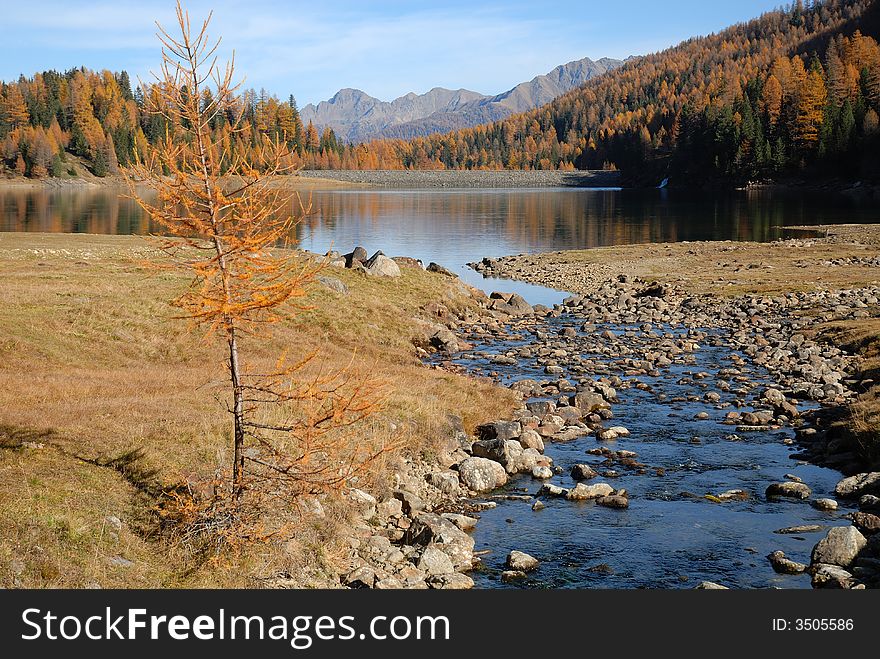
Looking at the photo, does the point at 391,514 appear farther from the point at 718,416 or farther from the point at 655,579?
the point at 718,416

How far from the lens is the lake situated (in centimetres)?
8006

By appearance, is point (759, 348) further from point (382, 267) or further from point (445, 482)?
point (382, 267)

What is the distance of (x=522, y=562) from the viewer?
49.9 feet

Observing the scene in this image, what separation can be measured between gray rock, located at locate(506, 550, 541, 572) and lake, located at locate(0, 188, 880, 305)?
117 ft

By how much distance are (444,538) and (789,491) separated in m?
8.19

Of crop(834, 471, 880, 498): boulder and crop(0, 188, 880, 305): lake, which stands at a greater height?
crop(0, 188, 880, 305): lake

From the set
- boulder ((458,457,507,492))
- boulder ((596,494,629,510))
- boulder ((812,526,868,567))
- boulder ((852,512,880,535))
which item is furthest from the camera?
boulder ((458,457,507,492))

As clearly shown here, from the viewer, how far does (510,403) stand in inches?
1028

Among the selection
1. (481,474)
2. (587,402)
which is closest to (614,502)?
(481,474)

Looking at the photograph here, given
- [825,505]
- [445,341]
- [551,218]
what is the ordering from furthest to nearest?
1. [551,218]
2. [445,341]
3. [825,505]

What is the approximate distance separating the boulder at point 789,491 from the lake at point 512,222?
31777mm

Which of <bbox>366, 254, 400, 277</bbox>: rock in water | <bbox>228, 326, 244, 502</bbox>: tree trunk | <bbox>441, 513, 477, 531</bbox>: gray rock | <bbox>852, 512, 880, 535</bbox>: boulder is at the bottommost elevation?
<bbox>441, 513, 477, 531</bbox>: gray rock

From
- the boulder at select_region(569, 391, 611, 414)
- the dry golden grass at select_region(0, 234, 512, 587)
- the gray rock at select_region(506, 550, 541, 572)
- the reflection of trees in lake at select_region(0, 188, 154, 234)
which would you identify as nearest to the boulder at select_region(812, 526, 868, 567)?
the gray rock at select_region(506, 550, 541, 572)

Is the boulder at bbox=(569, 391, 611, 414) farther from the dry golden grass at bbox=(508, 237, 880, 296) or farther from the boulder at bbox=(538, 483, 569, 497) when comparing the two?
the dry golden grass at bbox=(508, 237, 880, 296)
